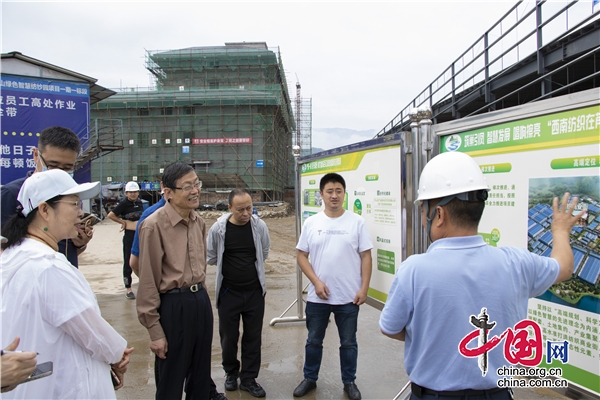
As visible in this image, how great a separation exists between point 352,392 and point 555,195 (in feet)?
7.33

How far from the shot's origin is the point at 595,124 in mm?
1700

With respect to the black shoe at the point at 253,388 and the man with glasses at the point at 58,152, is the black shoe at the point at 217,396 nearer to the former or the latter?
the black shoe at the point at 253,388

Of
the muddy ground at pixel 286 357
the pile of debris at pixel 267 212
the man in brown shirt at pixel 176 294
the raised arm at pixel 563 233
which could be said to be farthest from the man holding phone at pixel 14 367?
the pile of debris at pixel 267 212

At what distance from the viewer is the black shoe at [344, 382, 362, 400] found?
320 centimetres

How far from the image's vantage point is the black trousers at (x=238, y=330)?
11.4 ft

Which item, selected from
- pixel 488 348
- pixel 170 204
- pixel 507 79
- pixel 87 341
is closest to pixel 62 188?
pixel 87 341

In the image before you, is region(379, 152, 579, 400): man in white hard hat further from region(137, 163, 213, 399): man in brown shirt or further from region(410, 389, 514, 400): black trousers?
region(137, 163, 213, 399): man in brown shirt

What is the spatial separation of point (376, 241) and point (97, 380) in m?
2.32

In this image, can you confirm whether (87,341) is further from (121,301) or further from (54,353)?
(121,301)

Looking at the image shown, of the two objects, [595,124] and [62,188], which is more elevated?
[595,124]

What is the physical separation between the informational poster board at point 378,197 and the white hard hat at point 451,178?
1.34m

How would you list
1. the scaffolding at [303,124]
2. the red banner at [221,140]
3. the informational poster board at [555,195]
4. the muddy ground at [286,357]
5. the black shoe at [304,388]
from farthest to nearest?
the scaffolding at [303,124] → the red banner at [221,140] → the muddy ground at [286,357] → the black shoe at [304,388] → the informational poster board at [555,195]

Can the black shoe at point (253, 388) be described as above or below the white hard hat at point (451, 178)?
below

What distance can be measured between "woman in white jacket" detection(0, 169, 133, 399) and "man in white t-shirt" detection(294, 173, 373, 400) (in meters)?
1.83
